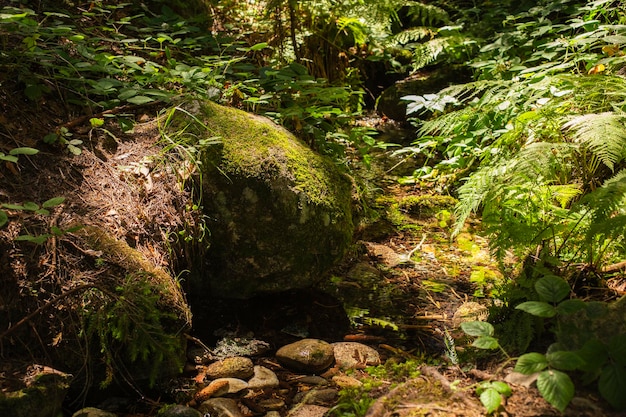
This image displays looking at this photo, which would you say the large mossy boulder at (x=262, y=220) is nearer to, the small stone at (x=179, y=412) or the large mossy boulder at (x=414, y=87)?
the small stone at (x=179, y=412)

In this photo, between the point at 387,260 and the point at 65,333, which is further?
the point at 387,260

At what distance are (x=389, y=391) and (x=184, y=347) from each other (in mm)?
1095

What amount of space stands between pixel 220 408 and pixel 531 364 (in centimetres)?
137

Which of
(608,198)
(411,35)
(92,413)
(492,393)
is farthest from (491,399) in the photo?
(411,35)

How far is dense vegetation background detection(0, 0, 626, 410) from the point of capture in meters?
2.06

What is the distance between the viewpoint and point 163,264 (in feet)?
8.93

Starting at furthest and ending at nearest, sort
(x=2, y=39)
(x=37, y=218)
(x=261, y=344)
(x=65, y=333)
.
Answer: (x=2, y=39), (x=261, y=344), (x=37, y=218), (x=65, y=333)

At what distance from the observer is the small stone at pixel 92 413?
Result: 212cm

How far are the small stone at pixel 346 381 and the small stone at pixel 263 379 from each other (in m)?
0.30

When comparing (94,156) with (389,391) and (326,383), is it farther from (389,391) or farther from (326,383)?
(389,391)

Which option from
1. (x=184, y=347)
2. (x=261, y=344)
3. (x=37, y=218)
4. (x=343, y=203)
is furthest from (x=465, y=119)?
(x=37, y=218)

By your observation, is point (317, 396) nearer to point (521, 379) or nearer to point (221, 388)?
point (221, 388)

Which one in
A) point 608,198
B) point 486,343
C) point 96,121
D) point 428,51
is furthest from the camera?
point 428,51

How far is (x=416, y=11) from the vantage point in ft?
18.8
